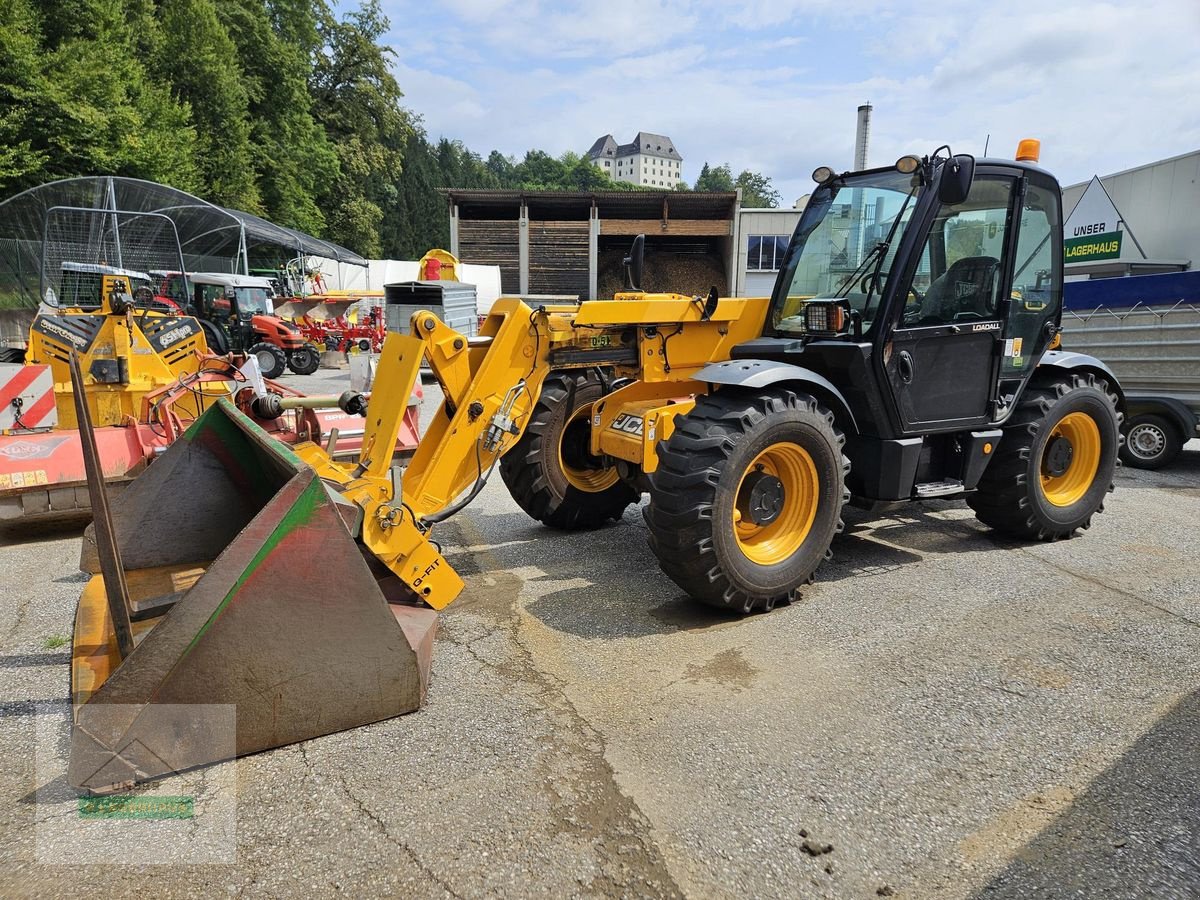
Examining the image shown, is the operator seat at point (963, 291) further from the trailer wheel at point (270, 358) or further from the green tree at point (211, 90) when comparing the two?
the green tree at point (211, 90)

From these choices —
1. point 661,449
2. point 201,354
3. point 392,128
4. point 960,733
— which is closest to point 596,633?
point 661,449

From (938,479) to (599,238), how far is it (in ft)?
94.3

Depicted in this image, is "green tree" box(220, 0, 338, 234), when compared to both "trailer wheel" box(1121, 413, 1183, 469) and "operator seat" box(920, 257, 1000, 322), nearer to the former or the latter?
"trailer wheel" box(1121, 413, 1183, 469)

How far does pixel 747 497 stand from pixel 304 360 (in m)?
15.6

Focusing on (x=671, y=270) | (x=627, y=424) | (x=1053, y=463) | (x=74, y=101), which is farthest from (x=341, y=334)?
(x=1053, y=463)

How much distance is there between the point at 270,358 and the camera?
1664 cm

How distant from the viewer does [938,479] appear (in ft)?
16.2

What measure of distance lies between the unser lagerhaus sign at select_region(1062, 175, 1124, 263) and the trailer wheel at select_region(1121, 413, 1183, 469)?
6.44m

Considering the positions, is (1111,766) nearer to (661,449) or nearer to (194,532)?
(661,449)

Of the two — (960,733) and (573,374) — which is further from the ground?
(573,374)

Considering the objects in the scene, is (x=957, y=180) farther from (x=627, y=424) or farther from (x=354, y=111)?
(x=354, y=111)

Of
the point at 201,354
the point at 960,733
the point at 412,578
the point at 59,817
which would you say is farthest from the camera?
the point at 201,354

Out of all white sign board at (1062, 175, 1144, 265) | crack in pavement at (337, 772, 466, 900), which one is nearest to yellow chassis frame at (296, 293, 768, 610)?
crack in pavement at (337, 772, 466, 900)

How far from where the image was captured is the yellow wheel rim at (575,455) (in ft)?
17.4
